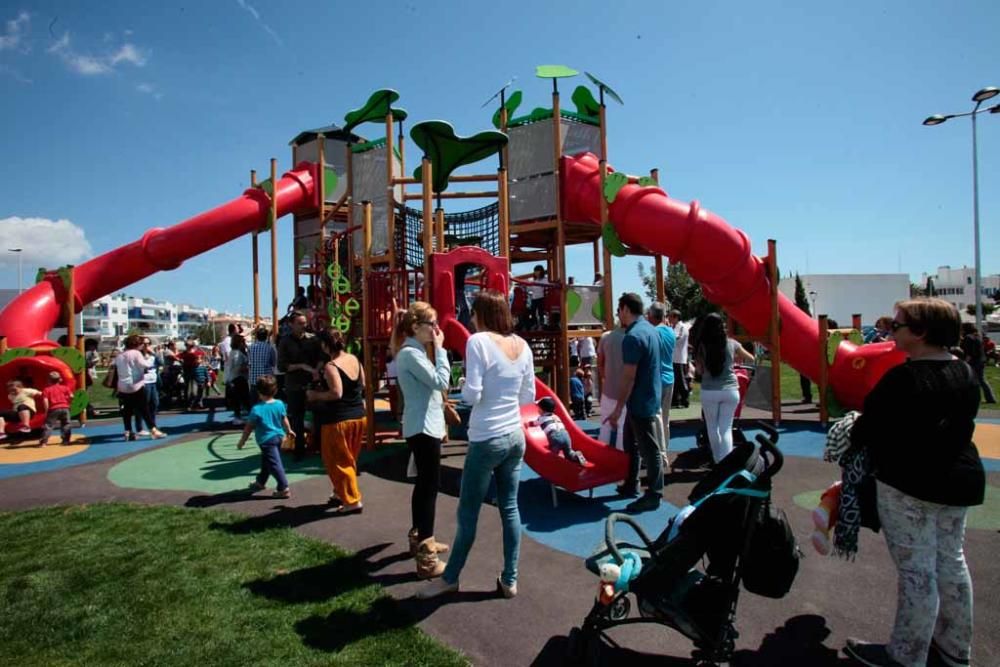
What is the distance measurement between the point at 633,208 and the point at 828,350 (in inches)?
157

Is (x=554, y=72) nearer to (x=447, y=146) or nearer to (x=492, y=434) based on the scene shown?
(x=447, y=146)

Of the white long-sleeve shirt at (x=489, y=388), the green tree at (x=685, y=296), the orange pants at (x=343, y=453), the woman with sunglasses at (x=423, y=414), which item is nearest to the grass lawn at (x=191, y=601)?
the woman with sunglasses at (x=423, y=414)

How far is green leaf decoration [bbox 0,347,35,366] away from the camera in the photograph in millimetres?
9844

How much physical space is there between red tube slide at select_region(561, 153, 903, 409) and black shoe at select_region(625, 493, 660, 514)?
534 centimetres

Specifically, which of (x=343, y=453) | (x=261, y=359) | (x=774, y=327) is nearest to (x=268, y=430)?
(x=343, y=453)

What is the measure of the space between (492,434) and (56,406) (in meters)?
9.72

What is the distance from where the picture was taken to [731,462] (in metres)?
2.81

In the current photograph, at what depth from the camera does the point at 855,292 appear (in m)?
59.1

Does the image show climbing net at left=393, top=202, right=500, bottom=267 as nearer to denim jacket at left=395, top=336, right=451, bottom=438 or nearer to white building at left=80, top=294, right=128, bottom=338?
denim jacket at left=395, top=336, right=451, bottom=438

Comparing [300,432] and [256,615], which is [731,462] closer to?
[256,615]

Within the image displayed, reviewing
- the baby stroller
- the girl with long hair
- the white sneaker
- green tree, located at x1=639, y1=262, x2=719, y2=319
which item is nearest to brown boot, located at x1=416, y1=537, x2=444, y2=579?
the white sneaker

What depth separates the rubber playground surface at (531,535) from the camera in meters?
3.01

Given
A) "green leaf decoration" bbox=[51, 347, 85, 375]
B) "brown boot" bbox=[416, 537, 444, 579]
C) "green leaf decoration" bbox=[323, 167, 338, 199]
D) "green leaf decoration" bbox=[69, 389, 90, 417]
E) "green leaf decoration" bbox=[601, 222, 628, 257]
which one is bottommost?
"brown boot" bbox=[416, 537, 444, 579]

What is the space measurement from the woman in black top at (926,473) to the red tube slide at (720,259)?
22.4ft
